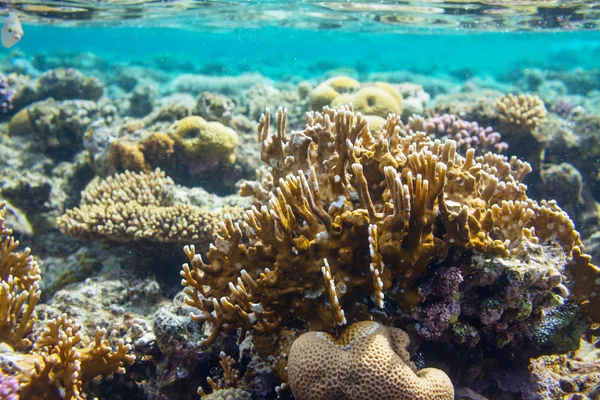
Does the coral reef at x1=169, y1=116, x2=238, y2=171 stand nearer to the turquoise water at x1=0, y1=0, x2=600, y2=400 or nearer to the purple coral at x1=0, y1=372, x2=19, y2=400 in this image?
the turquoise water at x1=0, y1=0, x2=600, y2=400

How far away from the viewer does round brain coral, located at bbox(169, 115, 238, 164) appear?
7.14m

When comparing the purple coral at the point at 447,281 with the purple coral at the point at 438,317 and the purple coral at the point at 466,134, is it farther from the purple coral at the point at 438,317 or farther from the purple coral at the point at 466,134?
the purple coral at the point at 466,134

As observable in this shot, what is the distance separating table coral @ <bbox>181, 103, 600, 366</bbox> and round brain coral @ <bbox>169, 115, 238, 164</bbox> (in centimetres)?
429

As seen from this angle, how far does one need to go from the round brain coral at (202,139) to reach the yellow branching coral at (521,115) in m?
6.05

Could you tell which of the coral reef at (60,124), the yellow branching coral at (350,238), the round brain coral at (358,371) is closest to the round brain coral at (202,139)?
the coral reef at (60,124)

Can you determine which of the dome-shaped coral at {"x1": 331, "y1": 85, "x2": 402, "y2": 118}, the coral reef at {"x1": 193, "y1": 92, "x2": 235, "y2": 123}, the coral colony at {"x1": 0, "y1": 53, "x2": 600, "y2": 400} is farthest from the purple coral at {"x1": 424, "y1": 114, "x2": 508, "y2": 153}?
the coral reef at {"x1": 193, "y1": 92, "x2": 235, "y2": 123}

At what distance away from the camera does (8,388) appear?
2631 millimetres

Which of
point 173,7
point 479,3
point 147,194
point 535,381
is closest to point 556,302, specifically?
point 535,381

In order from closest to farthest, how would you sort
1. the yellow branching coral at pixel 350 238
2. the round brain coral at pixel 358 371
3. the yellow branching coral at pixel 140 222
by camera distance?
the round brain coral at pixel 358 371 → the yellow branching coral at pixel 350 238 → the yellow branching coral at pixel 140 222

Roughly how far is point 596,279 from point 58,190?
938 centimetres

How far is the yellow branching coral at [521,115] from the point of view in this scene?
7.60 meters

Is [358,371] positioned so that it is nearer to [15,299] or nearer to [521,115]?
[15,299]

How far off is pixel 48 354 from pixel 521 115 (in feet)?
29.8

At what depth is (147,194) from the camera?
5.88 metres
